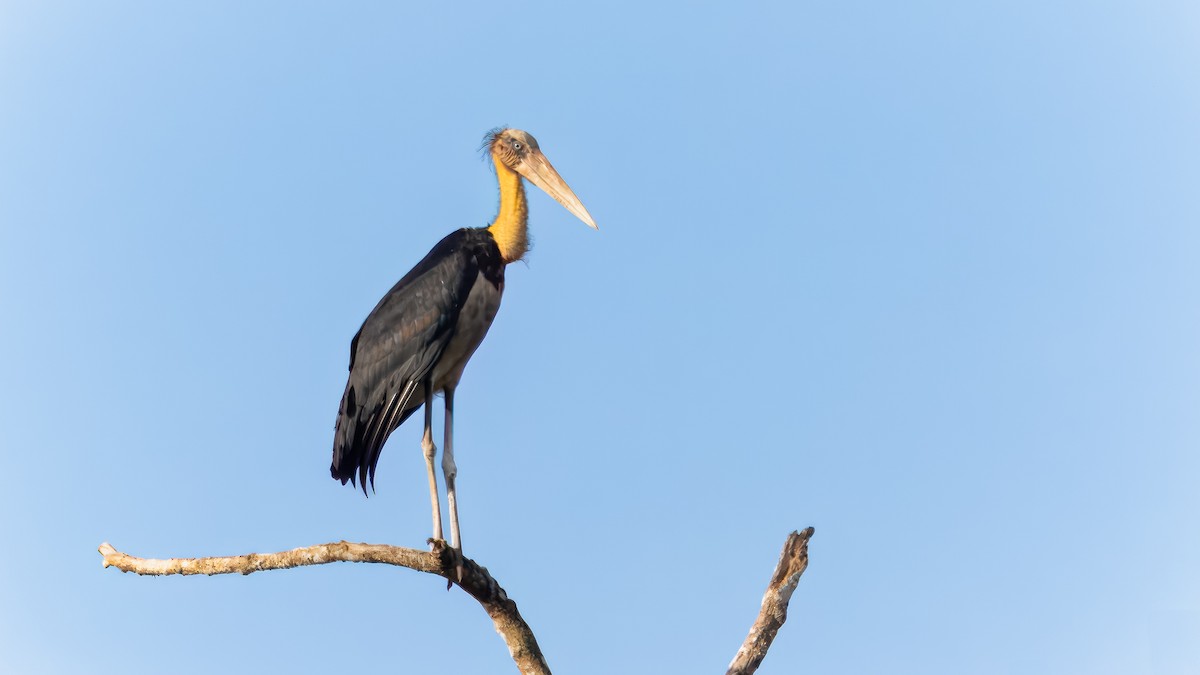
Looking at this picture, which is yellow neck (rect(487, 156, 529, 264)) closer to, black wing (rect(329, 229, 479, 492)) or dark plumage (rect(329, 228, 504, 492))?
dark plumage (rect(329, 228, 504, 492))

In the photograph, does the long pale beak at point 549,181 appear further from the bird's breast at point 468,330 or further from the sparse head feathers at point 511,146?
the bird's breast at point 468,330

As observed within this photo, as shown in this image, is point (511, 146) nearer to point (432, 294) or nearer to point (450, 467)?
point (432, 294)

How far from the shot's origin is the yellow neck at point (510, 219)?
9.45 m

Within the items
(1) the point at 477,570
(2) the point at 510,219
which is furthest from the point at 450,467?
(2) the point at 510,219

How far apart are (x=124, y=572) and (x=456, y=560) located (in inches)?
82.9

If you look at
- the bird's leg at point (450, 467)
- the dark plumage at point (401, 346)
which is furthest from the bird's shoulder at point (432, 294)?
the bird's leg at point (450, 467)

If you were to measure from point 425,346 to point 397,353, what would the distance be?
0.75ft

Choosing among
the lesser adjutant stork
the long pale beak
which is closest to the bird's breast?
the lesser adjutant stork

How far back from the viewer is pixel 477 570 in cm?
742

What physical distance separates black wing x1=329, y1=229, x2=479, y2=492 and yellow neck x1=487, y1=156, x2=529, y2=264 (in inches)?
15.8

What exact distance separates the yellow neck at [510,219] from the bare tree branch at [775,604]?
11.2 ft

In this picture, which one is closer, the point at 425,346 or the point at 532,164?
the point at 425,346

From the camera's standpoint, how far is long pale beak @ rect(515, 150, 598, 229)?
9867 millimetres

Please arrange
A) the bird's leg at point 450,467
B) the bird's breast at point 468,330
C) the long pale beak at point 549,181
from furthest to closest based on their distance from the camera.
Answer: the long pale beak at point 549,181
the bird's breast at point 468,330
the bird's leg at point 450,467
